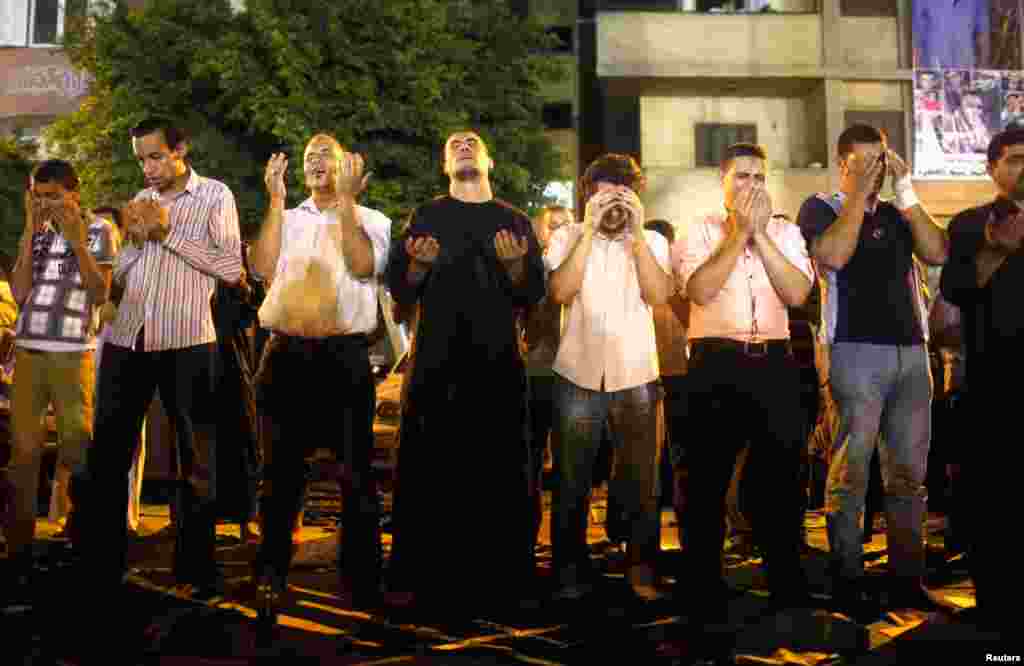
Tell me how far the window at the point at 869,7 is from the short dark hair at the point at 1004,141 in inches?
848

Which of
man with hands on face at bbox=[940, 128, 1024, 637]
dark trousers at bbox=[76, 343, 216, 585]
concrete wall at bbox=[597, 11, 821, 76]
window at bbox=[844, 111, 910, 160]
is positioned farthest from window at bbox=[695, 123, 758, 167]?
dark trousers at bbox=[76, 343, 216, 585]

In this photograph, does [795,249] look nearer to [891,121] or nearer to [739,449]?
[739,449]

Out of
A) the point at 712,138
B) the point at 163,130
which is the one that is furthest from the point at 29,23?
the point at 163,130

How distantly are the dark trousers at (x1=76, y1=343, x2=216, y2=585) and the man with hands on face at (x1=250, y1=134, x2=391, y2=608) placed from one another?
1.46 ft

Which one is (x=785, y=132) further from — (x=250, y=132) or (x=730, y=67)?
(x=250, y=132)

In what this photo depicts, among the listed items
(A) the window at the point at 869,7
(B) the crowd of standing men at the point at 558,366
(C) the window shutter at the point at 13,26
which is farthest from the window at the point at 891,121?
(B) the crowd of standing men at the point at 558,366

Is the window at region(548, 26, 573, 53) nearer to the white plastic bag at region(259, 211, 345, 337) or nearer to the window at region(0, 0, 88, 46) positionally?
the window at region(0, 0, 88, 46)

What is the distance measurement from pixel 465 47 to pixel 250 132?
4.63 m

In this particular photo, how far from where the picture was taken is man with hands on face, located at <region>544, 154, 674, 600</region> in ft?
17.1

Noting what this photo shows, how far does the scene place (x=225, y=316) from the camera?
6867mm

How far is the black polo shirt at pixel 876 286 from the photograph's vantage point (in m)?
5.01

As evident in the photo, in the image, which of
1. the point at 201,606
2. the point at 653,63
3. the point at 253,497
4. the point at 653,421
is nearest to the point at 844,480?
the point at 653,421

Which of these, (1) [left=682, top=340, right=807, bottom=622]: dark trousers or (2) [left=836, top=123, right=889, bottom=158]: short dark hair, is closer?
(1) [left=682, top=340, right=807, bottom=622]: dark trousers

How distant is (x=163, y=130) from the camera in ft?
17.8
